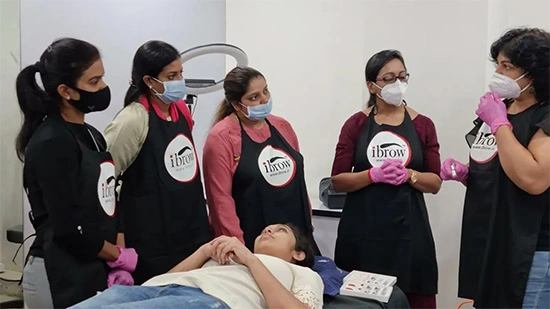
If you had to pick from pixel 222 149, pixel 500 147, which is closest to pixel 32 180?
pixel 222 149

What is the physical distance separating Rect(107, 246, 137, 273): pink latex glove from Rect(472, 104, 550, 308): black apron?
1195 millimetres

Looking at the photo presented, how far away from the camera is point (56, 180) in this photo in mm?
1560

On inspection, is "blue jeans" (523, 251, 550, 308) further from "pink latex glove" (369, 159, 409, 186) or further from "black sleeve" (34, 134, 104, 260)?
"black sleeve" (34, 134, 104, 260)

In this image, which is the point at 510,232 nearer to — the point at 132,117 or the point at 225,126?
the point at 225,126

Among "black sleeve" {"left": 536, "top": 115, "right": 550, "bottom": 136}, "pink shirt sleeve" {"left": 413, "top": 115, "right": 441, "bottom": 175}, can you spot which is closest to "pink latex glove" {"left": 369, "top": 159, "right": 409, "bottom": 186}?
"pink shirt sleeve" {"left": 413, "top": 115, "right": 441, "bottom": 175}

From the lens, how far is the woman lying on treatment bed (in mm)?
1588

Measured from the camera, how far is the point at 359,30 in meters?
2.96

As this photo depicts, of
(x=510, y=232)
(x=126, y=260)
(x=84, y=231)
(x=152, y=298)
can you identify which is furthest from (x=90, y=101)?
(x=510, y=232)

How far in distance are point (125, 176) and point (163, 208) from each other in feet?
0.59

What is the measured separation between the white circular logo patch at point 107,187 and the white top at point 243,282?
0.93 feet

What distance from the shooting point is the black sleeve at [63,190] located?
1560 millimetres

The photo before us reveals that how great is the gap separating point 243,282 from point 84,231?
1.71ft

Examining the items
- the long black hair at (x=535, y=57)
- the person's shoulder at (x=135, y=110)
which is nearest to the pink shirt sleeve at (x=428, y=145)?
the long black hair at (x=535, y=57)

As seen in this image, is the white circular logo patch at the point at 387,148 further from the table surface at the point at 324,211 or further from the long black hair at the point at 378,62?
the table surface at the point at 324,211
